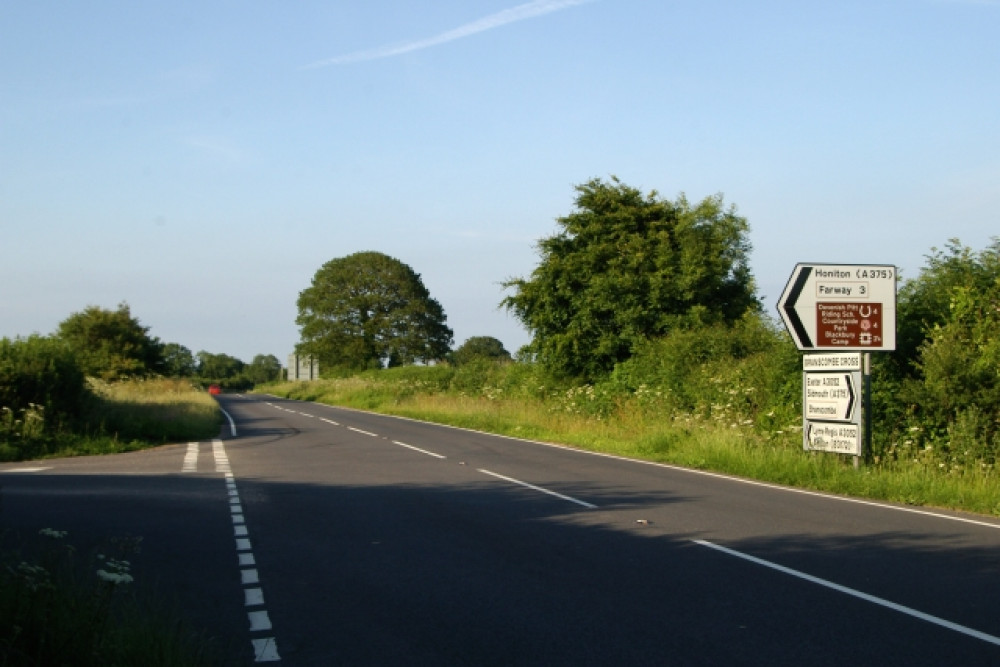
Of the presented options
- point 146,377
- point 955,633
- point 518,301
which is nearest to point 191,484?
point 955,633

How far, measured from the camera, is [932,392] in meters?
15.7

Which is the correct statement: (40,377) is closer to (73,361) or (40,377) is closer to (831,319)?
(73,361)

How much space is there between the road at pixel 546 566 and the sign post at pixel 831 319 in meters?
2.34

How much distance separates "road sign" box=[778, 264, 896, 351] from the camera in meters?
16.6

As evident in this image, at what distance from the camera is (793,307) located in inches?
656

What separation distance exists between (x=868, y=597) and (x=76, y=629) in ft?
18.1

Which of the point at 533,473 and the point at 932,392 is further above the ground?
the point at 932,392

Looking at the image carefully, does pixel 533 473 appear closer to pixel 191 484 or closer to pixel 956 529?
pixel 191 484

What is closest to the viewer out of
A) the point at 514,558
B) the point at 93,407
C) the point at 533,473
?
the point at 514,558

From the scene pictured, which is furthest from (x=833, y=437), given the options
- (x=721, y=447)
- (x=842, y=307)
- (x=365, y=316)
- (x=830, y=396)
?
(x=365, y=316)

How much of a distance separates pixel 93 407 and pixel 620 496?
1853 centimetres

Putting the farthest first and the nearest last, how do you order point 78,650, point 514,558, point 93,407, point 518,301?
1. point 518,301
2. point 93,407
3. point 514,558
4. point 78,650

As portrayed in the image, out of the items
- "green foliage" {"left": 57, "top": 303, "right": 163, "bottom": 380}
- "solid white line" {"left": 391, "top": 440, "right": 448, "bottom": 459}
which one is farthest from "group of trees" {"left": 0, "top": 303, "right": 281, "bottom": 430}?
"solid white line" {"left": 391, "top": 440, "right": 448, "bottom": 459}

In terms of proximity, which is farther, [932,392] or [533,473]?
[533,473]
